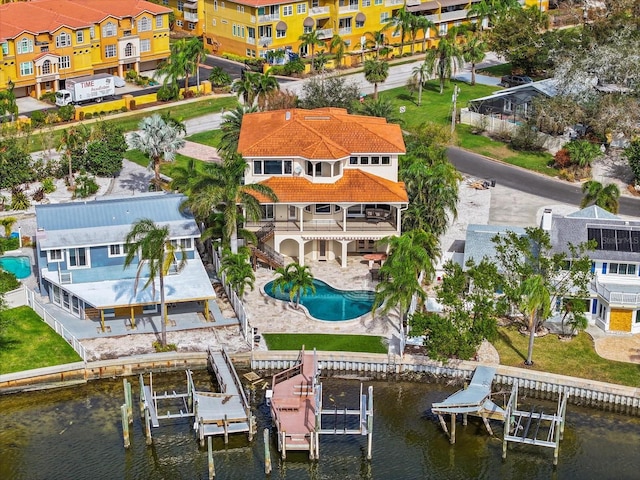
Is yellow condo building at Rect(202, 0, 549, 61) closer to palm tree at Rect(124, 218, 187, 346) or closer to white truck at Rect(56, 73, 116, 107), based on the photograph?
white truck at Rect(56, 73, 116, 107)

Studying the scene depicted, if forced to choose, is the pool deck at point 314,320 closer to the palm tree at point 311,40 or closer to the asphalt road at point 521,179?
the asphalt road at point 521,179

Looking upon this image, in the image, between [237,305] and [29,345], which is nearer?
[29,345]

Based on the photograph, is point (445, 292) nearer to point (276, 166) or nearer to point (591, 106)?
point (276, 166)

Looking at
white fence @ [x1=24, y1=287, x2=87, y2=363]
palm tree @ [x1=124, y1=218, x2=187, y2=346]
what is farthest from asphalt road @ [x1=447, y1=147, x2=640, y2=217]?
white fence @ [x1=24, y1=287, x2=87, y2=363]

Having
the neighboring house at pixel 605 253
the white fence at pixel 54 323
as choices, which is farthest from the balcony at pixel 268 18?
the white fence at pixel 54 323

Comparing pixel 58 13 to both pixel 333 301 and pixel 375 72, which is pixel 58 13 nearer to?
pixel 375 72

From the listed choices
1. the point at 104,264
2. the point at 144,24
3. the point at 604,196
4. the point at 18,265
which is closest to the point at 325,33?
the point at 144,24

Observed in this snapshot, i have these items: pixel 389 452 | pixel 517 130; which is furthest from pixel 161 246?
pixel 517 130
